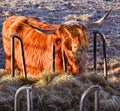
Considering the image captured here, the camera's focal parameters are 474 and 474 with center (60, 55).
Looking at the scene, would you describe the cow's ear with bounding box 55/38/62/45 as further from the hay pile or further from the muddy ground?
the muddy ground

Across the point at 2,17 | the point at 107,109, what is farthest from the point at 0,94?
the point at 2,17

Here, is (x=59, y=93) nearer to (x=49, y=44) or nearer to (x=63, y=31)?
(x=63, y=31)

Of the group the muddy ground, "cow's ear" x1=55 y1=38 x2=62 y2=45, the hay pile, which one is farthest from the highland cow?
the muddy ground

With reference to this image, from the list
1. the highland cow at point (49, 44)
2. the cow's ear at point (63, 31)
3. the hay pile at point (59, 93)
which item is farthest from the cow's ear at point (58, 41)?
the hay pile at point (59, 93)

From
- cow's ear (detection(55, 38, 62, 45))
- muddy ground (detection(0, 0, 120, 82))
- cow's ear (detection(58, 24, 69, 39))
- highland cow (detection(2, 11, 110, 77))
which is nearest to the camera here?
highland cow (detection(2, 11, 110, 77))

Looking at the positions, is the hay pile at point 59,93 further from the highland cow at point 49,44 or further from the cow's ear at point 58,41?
the cow's ear at point 58,41

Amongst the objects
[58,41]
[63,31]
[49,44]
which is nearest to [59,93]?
[63,31]

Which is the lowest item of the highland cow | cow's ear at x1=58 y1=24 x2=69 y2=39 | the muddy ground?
the muddy ground

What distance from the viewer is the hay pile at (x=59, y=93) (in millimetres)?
6383

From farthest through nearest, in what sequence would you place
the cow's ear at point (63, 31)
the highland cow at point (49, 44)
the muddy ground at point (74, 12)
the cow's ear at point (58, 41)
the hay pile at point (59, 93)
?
1. the muddy ground at point (74, 12)
2. the cow's ear at point (58, 41)
3. the cow's ear at point (63, 31)
4. the highland cow at point (49, 44)
5. the hay pile at point (59, 93)

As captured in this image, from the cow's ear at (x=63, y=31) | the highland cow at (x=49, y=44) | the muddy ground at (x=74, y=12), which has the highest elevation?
the cow's ear at (x=63, y=31)

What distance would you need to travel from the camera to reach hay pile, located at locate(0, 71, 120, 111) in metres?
6.38

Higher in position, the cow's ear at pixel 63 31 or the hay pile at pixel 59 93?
the cow's ear at pixel 63 31

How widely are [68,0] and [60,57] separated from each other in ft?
42.5
